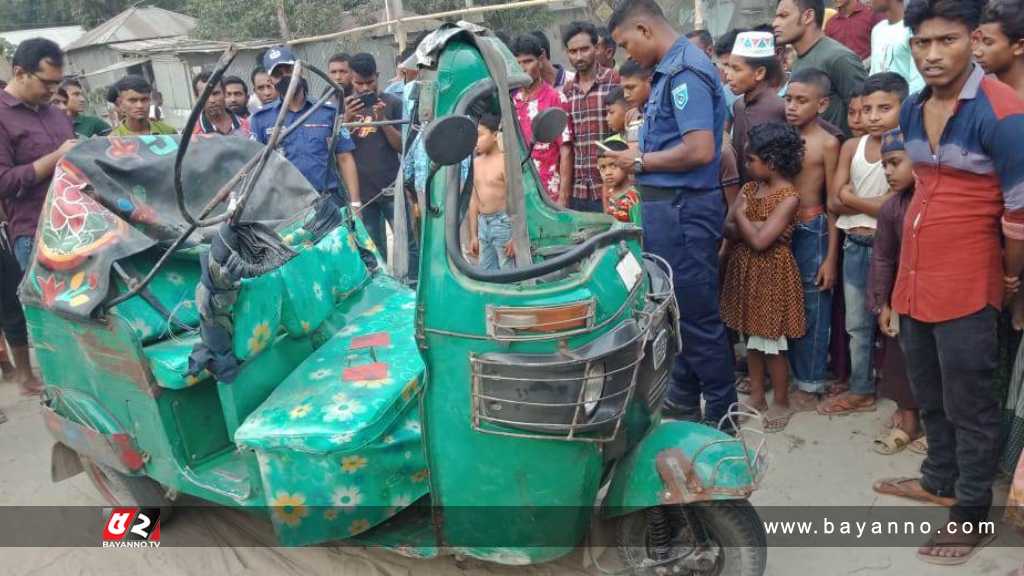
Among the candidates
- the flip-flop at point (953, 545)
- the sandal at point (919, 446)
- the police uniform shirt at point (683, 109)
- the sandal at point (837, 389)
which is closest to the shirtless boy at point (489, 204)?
the police uniform shirt at point (683, 109)

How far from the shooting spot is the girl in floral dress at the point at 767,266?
387 centimetres

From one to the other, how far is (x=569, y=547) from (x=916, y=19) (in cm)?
218

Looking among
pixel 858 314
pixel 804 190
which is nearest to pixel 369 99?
pixel 804 190

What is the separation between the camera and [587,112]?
5.27 metres

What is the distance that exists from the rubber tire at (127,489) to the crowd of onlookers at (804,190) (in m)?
1.78

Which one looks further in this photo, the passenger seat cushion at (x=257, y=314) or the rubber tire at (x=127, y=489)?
A: the rubber tire at (x=127, y=489)

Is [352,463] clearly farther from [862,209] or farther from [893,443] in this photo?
[862,209]

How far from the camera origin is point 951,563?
288 centimetres

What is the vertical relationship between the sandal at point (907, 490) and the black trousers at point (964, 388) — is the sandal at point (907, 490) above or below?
Result: below

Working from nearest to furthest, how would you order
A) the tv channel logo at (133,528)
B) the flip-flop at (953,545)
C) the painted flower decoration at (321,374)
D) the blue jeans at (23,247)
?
the flip-flop at (953,545) → the painted flower decoration at (321,374) → the tv channel logo at (133,528) → the blue jeans at (23,247)

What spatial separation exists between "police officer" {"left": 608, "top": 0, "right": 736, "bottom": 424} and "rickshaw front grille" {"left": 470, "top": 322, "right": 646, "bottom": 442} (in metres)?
1.35

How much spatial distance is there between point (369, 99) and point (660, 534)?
4913 mm

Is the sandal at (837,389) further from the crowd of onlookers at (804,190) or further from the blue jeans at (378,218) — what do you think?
the blue jeans at (378,218)

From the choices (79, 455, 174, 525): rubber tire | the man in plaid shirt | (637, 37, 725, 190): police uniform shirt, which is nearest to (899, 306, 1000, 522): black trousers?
(637, 37, 725, 190): police uniform shirt
